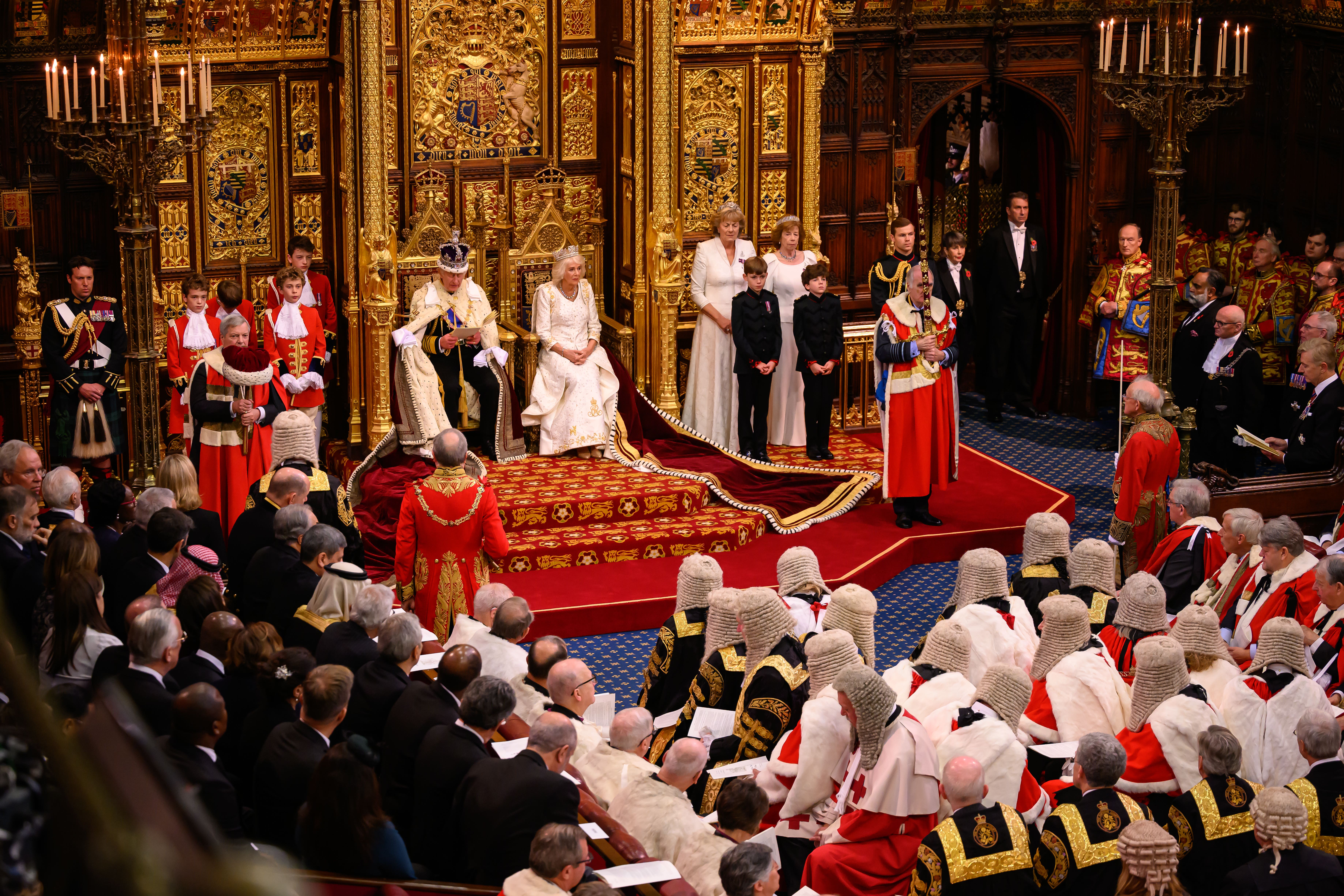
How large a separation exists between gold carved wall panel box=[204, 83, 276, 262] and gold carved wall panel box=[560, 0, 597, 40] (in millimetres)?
2340

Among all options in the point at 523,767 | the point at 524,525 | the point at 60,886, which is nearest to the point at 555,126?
the point at 524,525

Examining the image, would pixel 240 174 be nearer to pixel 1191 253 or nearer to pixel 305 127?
pixel 305 127

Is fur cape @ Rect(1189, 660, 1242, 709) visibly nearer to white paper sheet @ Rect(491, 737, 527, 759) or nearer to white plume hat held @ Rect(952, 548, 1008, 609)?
white plume hat held @ Rect(952, 548, 1008, 609)

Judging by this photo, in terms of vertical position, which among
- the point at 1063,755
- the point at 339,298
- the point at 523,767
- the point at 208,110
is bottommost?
the point at 1063,755

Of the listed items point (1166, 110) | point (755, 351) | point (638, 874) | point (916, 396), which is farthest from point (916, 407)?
point (638, 874)

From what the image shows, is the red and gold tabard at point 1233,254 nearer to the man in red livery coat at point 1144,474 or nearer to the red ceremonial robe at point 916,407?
the red ceremonial robe at point 916,407

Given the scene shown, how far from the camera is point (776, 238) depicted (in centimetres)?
1209

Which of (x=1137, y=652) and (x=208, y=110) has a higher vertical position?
(x=208, y=110)

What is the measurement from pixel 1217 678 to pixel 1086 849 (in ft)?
5.28

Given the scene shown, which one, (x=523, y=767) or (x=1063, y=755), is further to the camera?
(x=1063, y=755)

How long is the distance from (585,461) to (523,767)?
6.64 m

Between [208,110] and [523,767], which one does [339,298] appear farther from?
[523,767]

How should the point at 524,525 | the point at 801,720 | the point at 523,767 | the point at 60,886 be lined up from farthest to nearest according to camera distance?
the point at 524,525
the point at 801,720
the point at 523,767
the point at 60,886

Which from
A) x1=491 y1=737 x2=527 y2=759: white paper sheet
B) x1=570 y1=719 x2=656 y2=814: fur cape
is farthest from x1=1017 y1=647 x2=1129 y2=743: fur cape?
x1=491 y1=737 x2=527 y2=759: white paper sheet
